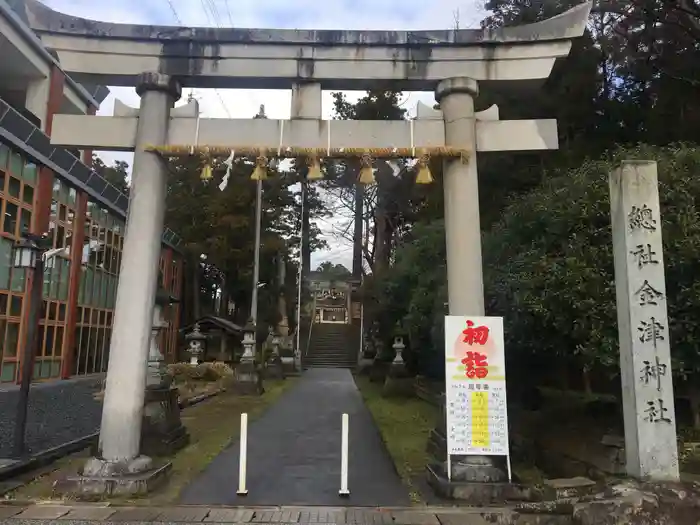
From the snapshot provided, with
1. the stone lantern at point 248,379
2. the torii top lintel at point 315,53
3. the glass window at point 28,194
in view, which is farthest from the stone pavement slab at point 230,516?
the glass window at point 28,194

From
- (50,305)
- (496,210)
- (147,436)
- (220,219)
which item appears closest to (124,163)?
(220,219)

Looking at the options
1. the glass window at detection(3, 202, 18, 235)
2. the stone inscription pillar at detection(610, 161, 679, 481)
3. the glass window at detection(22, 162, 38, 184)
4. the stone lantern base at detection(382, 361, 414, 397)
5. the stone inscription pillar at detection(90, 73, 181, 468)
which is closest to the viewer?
the stone inscription pillar at detection(610, 161, 679, 481)

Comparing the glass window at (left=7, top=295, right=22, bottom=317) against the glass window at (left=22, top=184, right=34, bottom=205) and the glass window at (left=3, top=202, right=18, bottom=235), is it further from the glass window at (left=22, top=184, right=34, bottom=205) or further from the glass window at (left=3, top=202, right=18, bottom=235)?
the glass window at (left=22, top=184, right=34, bottom=205)

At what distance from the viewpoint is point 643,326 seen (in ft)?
18.8

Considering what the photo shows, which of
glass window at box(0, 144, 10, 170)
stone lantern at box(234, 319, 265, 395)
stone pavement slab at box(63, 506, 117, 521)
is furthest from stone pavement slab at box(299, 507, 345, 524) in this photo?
glass window at box(0, 144, 10, 170)

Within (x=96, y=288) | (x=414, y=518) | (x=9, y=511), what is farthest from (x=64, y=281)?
(x=414, y=518)

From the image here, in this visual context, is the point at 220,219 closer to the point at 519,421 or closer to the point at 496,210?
the point at 496,210

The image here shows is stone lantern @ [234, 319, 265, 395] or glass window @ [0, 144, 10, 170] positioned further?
stone lantern @ [234, 319, 265, 395]

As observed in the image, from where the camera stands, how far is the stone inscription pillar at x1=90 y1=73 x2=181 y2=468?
23.1ft

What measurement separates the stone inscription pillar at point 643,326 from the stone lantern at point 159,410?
6.47m

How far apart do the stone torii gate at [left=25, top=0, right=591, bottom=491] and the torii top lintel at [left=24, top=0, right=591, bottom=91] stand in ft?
0.04

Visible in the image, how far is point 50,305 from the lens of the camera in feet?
67.5

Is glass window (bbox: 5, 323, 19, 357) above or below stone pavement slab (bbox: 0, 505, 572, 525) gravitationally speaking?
above

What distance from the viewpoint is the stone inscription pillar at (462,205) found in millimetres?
7305
